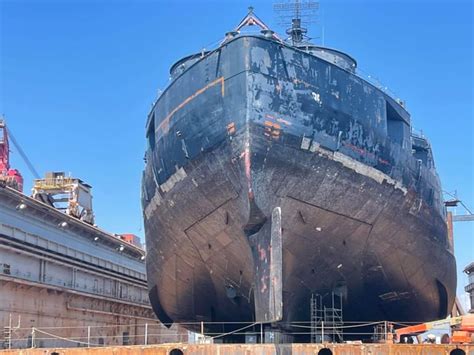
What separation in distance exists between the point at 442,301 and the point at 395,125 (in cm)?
658

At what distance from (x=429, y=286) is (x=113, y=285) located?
17770 mm

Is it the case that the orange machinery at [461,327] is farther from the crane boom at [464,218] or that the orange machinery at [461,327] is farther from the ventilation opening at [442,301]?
the crane boom at [464,218]

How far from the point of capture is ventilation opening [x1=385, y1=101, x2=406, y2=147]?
17828 mm

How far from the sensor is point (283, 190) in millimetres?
15219

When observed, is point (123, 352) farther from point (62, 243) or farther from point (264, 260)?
point (62, 243)

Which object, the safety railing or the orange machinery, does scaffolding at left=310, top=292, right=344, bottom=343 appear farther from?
the orange machinery

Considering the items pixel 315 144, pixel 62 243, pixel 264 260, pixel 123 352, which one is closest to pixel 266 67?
pixel 315 144

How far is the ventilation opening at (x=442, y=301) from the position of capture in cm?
2036

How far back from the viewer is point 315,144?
50.5 feet

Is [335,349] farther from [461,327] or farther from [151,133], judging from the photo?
[151,133]

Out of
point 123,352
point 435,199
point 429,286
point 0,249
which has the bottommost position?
point 123,352

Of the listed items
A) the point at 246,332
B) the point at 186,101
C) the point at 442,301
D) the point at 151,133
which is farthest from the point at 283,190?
the point at 442,301

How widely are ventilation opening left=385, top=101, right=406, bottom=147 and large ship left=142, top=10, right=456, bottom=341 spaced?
0.12ft

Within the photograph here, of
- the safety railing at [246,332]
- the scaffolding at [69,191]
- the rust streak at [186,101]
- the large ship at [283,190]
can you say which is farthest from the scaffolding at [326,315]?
the scaffolding at [69,191]
